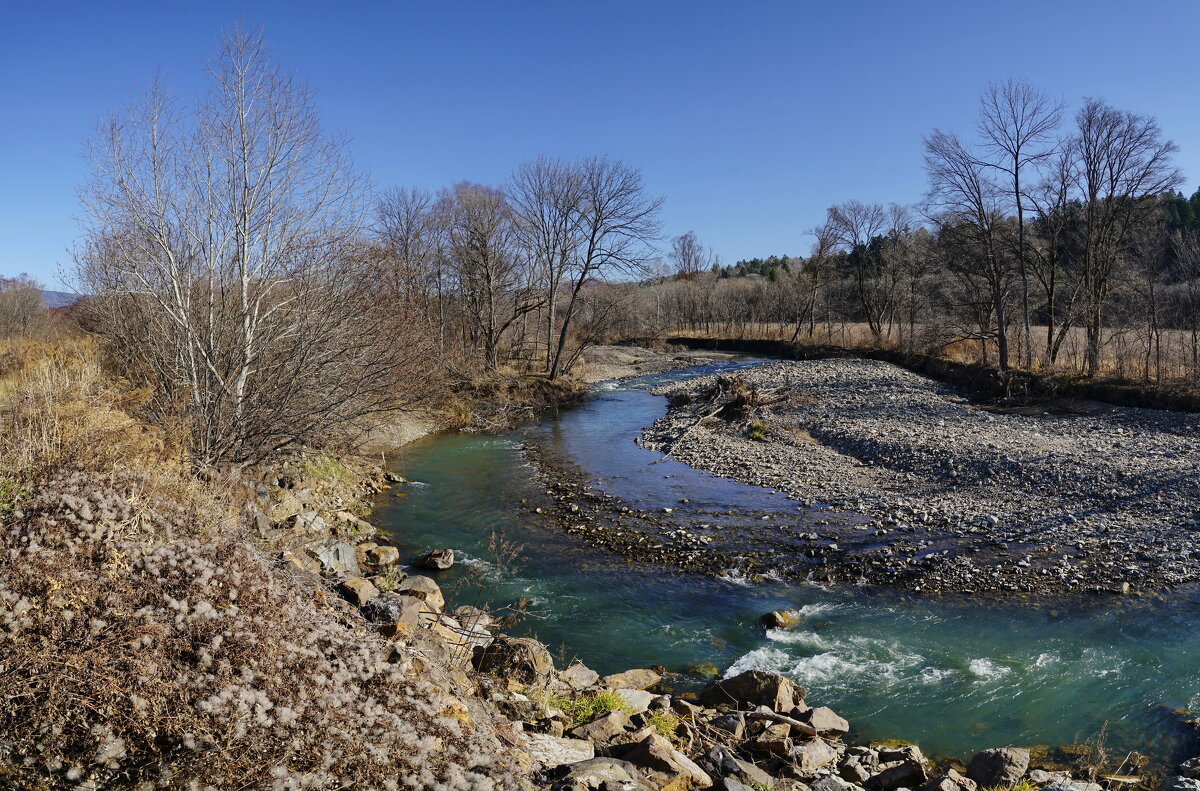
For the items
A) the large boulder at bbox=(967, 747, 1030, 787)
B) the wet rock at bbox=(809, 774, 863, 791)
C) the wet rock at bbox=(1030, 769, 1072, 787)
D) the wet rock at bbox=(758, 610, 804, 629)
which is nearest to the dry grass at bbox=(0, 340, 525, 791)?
the wet rock at bbox=(809, 774, 863, 791)

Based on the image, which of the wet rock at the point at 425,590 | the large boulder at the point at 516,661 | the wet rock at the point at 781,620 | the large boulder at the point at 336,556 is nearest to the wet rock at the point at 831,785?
the large boulder at the point at 516,661

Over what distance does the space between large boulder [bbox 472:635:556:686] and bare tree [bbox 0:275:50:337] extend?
85.7ft

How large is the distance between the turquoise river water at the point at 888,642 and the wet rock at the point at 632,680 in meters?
0.36

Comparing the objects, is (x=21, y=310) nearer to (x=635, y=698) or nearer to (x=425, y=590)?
(x=425, y=590)

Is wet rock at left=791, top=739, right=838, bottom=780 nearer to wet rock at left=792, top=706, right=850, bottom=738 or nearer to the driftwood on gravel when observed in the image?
wet rock at left=792, top=706, right=850, bottom=738

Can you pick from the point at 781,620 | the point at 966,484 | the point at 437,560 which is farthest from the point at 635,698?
the point at 966,484

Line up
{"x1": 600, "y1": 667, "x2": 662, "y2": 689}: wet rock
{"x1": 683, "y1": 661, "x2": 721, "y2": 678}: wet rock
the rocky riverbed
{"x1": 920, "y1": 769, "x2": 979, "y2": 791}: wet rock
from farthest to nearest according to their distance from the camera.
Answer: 1. the rocky riverbed
2. {"x1": 683, "y1": 661, "x2": 721, "y2": 678}: wet rock
3. {"x1": 600, "y1": 667, "x2": 662, "y2": 689}: wet rock
4. {"x1": 920, "y1": 769, "x2": 979, "y2": 791}: wet rock

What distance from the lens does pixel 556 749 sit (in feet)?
15.5

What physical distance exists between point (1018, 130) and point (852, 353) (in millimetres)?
18268

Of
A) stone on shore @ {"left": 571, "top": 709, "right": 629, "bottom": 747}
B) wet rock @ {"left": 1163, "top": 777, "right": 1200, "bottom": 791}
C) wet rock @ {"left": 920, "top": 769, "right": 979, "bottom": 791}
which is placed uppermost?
stone on shore @ {"left": 571, "top": 709, "right": 629, "bottom": 747}

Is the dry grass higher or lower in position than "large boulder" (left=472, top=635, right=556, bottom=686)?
higher

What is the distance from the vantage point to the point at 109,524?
4.96 metres

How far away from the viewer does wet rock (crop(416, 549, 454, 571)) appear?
10633 millimetres

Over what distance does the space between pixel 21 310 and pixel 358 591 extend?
31.2 meters
